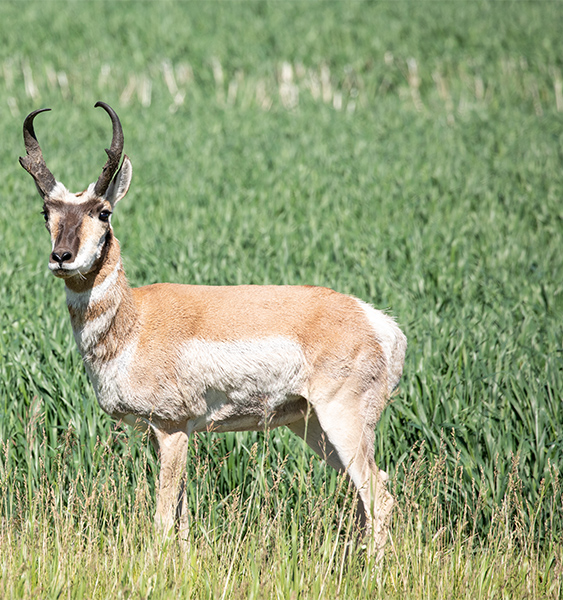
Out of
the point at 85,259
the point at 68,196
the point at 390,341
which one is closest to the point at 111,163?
the point at 68,196

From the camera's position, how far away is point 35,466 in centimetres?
440

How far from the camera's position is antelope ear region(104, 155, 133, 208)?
3.96m

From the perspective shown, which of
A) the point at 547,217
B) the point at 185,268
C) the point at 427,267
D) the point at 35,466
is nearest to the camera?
the point at 35,466

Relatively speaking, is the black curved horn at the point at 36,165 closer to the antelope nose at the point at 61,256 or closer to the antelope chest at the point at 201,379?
the antelope nose at the point at 61,256

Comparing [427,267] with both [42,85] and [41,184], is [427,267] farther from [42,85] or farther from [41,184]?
[42,85]

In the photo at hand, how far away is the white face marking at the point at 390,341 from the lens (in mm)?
4145

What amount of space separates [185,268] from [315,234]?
2214 millimetres

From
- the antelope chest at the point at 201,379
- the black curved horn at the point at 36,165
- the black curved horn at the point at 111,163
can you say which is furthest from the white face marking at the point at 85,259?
the antelope chest at the point at 201,379

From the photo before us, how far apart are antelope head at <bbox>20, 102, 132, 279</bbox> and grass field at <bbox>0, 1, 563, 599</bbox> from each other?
35.0 inches

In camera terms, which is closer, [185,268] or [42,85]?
[185,268]

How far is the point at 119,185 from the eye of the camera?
3.99 meters

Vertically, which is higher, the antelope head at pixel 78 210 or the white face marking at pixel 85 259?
the antelope head at pixel 78 210

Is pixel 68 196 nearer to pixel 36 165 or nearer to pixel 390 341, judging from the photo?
pixel 36 165

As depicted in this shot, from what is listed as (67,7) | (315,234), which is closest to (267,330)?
(315,234)
